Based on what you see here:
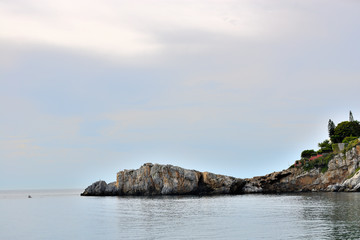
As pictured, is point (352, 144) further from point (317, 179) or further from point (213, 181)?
point (213, 181)

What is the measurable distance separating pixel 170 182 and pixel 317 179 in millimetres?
64192

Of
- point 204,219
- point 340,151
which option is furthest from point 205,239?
point 340,151

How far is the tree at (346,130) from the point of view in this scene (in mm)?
177000

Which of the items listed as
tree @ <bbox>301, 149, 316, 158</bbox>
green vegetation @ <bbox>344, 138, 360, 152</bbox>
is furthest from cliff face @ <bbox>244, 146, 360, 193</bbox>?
tree @ <bbox>301, 149, 316, 158</bbox>

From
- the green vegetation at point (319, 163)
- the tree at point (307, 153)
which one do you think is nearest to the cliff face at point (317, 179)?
the green vegetation at point (319, 163)

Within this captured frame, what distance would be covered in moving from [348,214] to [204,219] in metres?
26.1

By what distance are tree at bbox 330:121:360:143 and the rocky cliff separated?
23207 mm

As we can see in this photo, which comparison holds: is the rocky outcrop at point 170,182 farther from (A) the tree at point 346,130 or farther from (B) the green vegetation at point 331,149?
(A) the tree at point 346,130

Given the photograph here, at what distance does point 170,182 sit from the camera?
16400 centimetres

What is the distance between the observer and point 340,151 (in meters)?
159

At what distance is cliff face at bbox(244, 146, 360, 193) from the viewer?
146125 mm

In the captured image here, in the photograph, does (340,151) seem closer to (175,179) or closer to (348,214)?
(175,179)

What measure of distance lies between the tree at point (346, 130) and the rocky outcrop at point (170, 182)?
2073 inches

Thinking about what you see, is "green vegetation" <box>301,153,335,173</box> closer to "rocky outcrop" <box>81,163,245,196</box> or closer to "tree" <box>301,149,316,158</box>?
"tree" <box>301,149,316,158</box>
